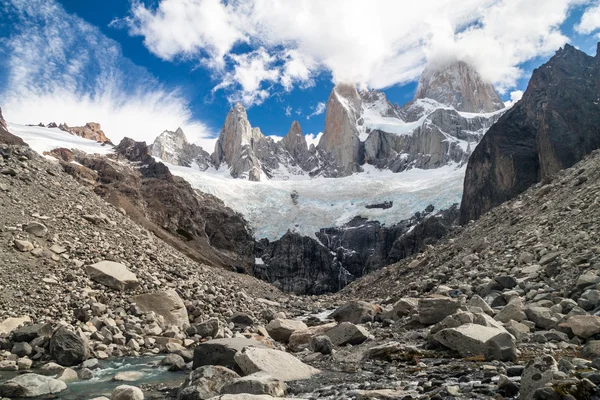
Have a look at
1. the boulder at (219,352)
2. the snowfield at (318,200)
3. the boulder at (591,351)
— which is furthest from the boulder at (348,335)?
the snowfield at (318,200)

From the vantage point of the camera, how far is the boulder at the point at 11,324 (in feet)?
39.7

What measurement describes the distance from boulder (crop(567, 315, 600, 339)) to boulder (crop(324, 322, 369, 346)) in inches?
230

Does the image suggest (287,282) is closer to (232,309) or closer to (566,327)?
(232,309)

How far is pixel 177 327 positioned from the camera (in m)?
15.2

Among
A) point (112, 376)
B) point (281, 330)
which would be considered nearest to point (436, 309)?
point (281, 330)

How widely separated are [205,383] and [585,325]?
791cm

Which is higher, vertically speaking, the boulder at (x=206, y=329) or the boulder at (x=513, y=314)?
the boulder at (x=513, y=314)

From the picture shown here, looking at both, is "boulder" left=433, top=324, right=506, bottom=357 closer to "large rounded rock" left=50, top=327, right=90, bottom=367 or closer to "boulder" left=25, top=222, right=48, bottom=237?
"large rounded rock" left=50, top=327, right=90, bottom=367

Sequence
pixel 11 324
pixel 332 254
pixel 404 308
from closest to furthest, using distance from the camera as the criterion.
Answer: pixel 11 324
pixel 404 308
pixel 332 254

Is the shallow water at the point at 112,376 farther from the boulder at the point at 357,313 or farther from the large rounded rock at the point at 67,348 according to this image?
the boulder at the point at 357,313

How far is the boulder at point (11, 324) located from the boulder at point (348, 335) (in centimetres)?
918

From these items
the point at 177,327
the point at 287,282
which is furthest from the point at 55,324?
the point at 287,282

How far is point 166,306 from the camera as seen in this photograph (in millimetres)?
15750

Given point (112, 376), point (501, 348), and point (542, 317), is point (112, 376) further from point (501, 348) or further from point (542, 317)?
point (542, 317)
